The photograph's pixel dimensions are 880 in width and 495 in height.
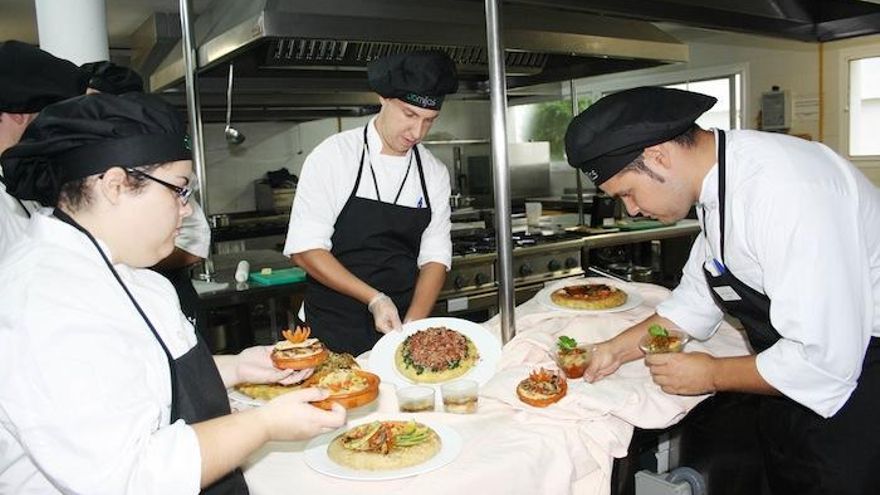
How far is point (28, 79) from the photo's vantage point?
1998 mm

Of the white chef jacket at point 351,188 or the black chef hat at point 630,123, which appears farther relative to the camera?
the white chef jacket at point 351,188

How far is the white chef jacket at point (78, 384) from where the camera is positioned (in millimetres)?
958

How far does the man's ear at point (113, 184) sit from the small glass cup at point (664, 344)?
1295mm

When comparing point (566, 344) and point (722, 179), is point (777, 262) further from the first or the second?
point (566, 344)

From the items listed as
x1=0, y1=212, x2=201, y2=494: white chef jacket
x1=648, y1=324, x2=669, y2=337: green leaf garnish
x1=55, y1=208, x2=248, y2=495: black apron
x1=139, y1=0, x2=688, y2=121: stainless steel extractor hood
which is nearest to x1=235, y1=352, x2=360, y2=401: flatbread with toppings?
x1=55, y1=208, x2=248, y2=495: black apron

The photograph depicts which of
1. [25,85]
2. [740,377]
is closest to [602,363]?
[740,377]

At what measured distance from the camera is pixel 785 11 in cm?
344

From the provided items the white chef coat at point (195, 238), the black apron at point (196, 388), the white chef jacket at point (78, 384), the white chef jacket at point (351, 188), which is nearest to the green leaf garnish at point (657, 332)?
the white chef jacket at point (351, 188)

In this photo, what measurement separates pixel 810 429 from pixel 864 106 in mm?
5466

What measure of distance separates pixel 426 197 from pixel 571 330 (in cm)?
81

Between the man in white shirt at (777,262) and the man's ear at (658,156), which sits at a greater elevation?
the man's ear at (658,156)

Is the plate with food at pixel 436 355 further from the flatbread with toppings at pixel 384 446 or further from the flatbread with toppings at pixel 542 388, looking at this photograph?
the flatbread with toppings at pixel 384 446

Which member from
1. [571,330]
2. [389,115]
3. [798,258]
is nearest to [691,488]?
[571,330]

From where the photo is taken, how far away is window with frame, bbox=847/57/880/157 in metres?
5.93
